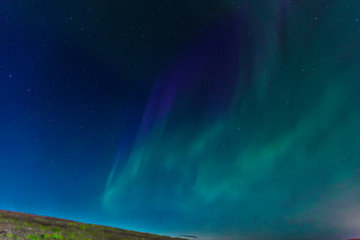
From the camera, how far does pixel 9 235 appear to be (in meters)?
13.0

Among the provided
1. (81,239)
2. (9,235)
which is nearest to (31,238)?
(9,235)

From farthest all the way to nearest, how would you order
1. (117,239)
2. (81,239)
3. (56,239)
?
(117,239), (81,239), (56,239)

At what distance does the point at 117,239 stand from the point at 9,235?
9028 millimetres

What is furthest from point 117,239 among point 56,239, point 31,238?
point 31,238

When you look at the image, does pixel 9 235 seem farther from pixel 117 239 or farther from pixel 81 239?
pixel 117 239

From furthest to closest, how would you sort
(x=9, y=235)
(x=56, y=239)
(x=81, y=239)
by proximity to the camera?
(x=81, y=239) < (x=56, y=239) < (x=9, y=235)

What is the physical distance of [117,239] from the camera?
65.6 ft

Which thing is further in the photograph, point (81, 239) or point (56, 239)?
point (81, 239)

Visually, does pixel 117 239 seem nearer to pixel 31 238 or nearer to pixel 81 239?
pixel 81 239

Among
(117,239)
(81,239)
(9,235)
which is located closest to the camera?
(9,235)

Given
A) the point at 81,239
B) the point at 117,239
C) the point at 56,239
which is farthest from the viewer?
the point at 117,239

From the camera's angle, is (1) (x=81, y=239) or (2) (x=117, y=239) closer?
(1) (x=81, y=239)

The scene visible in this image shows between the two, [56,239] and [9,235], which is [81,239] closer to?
[56,239]

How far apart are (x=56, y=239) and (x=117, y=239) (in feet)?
21.3
